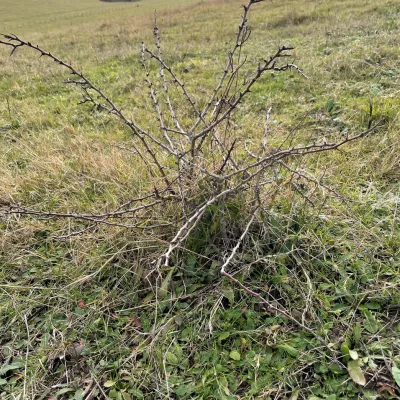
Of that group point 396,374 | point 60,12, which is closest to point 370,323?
point 396,374

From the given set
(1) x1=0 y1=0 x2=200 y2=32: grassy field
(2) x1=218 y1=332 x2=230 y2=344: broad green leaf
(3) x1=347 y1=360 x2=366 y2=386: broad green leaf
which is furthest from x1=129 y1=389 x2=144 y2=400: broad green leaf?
(1) x1=0 y1=0 x2=200 y2=32: grassy field

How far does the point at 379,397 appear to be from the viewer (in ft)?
4.72

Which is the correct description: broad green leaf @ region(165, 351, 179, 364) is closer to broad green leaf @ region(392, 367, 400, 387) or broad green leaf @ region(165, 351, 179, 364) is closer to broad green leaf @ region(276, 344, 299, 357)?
broad green leaf @ region(276, 344, 299, 357)

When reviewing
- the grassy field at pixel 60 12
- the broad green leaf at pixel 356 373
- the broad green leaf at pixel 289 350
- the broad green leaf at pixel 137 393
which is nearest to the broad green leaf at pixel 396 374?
the broad green leaf at pixel 356 373

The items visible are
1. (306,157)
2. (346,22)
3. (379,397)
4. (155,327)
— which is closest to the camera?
(379,397)

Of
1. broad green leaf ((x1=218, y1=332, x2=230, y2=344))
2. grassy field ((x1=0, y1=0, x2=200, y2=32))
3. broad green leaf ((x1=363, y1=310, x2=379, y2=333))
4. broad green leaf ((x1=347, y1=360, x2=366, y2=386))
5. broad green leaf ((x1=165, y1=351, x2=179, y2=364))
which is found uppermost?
grassy field ((x1=0, y1=0, x2=200, y2=32))

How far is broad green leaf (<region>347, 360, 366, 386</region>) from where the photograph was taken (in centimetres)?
147

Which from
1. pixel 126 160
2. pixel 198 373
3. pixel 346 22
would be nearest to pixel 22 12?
pixel 346 22

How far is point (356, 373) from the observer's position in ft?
4.90

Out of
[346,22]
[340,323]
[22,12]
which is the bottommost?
[340,323]

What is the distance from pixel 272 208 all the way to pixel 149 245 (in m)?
0.80

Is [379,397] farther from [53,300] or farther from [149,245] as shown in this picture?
[53,300]

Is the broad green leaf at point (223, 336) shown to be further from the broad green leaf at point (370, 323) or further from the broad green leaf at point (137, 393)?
the broad green leaf at point (370, 323)

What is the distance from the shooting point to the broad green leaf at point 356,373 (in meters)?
1.47
